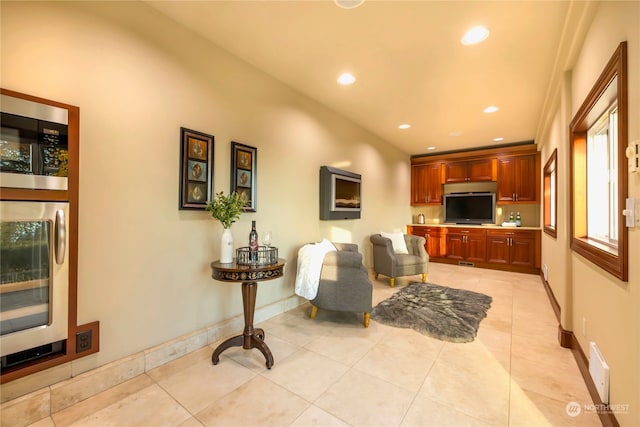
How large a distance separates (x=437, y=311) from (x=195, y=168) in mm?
2942

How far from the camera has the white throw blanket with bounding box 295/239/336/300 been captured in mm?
2760

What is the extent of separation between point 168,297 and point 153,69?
173cm

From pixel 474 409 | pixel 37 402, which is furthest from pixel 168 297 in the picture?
pixel 474 409

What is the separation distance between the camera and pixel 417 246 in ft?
14.9

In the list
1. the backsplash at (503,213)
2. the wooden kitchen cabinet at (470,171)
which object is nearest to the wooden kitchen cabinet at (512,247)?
the backsplash at (503,213)

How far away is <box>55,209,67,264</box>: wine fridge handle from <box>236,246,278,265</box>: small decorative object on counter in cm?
102

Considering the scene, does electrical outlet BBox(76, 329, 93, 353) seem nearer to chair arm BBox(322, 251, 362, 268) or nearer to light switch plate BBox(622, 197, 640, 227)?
chair arm BBox(322, 251, 362, 268)

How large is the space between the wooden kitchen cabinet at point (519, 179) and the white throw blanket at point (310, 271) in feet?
15.6

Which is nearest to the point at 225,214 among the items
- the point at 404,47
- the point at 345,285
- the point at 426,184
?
the point at 345,285

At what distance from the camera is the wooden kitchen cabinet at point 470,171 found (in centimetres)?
574

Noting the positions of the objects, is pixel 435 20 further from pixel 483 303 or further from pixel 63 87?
pixel 483 303

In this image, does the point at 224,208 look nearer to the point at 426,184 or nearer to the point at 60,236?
the point at 60,236

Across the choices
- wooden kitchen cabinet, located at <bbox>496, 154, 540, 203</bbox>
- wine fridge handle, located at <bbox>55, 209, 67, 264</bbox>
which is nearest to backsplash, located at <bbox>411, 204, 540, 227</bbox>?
wooden kitchen cabinet, located at <bbox>496, 154, 540, 203</bbox>

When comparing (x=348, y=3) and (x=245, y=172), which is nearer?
(x=348, y=3)
